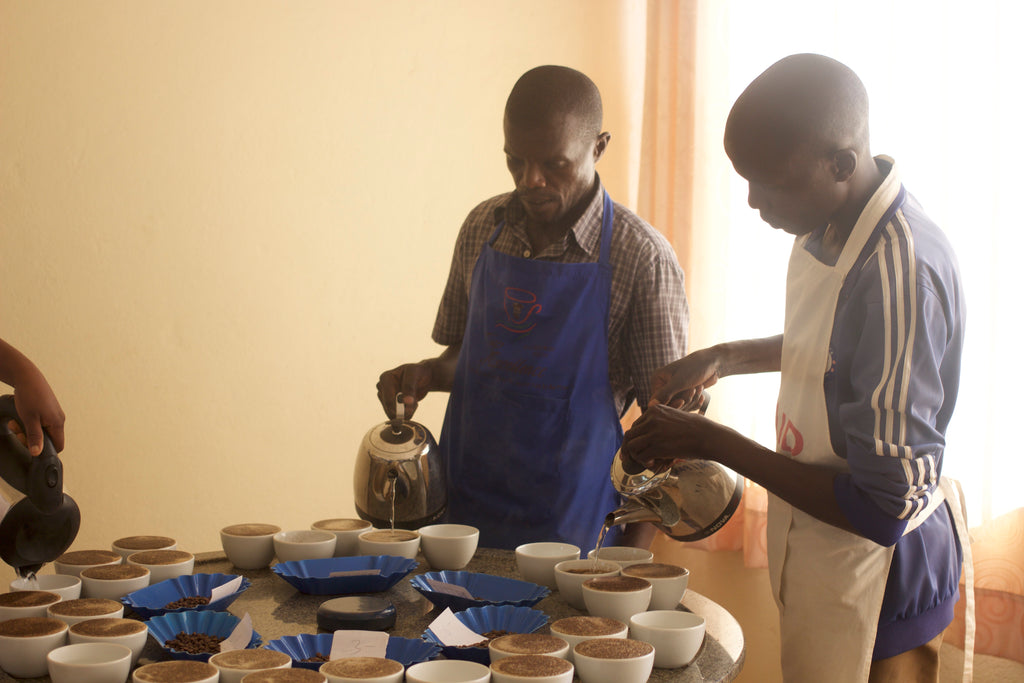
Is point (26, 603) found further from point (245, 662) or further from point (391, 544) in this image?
point (391, 544)

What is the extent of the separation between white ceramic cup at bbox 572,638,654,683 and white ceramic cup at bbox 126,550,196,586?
64 centimetres

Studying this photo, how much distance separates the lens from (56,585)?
4.40 feet

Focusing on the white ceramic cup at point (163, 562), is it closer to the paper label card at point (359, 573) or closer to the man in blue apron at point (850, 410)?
the paper label card at point (359, 573)

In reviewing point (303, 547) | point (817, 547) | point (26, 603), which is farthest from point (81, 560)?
point (817, 547)

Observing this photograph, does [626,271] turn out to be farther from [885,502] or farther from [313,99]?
[313,99]

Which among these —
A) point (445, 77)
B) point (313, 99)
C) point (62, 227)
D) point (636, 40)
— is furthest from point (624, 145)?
point (62, 227)

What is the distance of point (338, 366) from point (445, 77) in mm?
974

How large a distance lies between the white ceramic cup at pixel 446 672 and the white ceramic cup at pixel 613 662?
11 cm

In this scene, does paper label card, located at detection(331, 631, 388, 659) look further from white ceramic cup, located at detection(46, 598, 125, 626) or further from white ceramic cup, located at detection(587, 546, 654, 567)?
white ceramic cup, located at detection(587, 546, 654, 567)

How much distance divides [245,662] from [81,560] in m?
0.54

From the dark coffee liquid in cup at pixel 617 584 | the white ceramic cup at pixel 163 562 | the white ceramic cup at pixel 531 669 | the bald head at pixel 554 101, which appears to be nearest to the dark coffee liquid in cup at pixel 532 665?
the white ceramic cup at pixel 531 669

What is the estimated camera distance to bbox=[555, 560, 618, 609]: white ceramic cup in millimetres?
1378

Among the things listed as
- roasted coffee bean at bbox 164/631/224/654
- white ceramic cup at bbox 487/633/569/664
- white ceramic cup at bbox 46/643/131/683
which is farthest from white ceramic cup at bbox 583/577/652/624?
white ceramic cup at bbox 46/643/131/683

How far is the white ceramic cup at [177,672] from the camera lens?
3.28 ft
